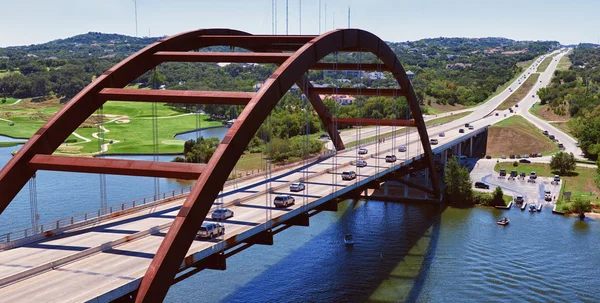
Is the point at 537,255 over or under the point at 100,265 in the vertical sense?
under

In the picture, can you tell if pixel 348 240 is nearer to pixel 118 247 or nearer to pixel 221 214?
pixel 221 214

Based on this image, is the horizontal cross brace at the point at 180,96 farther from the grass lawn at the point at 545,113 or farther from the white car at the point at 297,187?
the grass lawn at the point at 545,113

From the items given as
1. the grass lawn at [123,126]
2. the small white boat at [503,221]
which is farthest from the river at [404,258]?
the grass lawn at [123,126]

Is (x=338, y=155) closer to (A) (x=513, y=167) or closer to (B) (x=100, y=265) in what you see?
(A) (x=513, y=167)

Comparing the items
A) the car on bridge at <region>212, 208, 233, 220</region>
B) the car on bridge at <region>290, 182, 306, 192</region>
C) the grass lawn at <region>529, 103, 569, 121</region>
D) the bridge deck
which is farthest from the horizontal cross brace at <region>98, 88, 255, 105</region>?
the grass lawn at <region>529, 103, 569, 121</region>

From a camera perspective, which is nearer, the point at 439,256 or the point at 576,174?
the point at 439,256

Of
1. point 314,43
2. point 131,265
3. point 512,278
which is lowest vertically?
point 512,278

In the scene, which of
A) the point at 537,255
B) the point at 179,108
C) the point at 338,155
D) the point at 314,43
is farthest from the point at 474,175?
the point at 179,108
